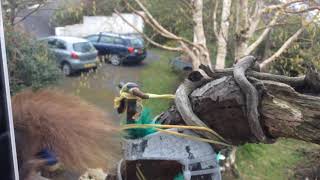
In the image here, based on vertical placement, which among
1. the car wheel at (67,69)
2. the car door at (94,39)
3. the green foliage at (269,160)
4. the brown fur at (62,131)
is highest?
the brown fur at (62,131)

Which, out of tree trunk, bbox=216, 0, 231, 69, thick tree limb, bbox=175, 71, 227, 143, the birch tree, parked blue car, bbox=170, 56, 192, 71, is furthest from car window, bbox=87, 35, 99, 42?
thick tree limb, bbox=175, 71, 227, 143

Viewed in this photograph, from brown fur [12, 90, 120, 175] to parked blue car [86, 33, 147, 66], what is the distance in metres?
4.07

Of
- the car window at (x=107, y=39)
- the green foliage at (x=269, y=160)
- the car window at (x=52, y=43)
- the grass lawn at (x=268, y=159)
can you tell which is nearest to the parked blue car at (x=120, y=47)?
the car window at (x=107, y=39)

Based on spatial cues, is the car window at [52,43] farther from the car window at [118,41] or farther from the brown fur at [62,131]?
the brown fur at [62,131]

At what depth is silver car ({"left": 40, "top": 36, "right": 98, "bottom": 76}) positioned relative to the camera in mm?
4215

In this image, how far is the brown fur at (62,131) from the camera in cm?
53

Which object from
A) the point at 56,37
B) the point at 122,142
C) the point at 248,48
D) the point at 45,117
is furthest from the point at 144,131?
the point at 56,37

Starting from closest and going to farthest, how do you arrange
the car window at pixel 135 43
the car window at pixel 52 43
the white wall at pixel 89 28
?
the car window at pixel 52 43, the white wall at pixel 89 28, the car window at pixel 135 43

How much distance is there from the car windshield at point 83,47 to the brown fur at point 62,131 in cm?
404

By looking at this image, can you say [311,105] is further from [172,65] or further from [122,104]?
[172,65]

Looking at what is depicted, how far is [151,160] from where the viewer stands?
0.62 meters

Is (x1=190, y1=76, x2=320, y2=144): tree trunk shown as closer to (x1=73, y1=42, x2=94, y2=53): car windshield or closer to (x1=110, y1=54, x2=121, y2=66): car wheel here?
(x1=110, y1=54, x2=121, y2=66): car wheel

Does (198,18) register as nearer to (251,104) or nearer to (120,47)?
(251,104)

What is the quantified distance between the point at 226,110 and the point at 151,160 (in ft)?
0.47
